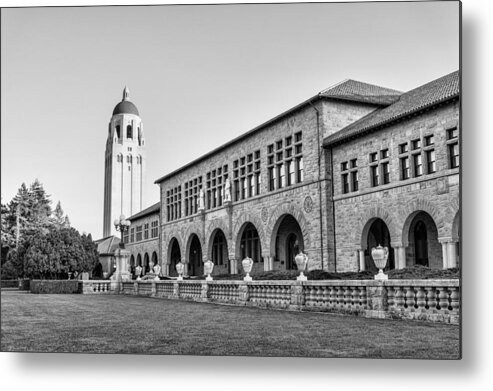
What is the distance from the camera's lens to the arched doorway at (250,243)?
82.9 ft

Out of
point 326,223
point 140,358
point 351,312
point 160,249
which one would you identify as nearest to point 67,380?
point 140,358

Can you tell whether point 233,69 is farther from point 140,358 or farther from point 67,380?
point 67,380

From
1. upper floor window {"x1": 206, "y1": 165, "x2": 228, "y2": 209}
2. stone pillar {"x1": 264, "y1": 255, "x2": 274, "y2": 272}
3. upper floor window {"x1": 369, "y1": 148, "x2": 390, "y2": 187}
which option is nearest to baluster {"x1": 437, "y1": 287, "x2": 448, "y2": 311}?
upper floor window {"x1": 369, "y1": 148, "x2": 390, "y2": 187}

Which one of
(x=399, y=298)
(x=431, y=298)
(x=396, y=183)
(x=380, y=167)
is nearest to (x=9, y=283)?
(x=399, y=298)

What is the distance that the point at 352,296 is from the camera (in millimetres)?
9250

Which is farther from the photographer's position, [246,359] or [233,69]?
[233,69]

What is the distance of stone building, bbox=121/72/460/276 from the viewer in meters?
13.7

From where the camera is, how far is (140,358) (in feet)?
25.2

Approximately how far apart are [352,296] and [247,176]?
48.3 feet

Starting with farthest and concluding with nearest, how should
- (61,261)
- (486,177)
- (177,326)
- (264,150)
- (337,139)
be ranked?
(264,150) < (337,139) < (61,261) < (177,326) < (486,177)

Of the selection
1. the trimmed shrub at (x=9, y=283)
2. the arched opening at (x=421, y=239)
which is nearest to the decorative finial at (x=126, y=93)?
the trimmed shrub at (x=9, y=283)

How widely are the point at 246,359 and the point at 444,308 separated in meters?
2.72

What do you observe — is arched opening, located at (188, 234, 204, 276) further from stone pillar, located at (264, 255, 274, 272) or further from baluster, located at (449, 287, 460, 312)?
baluster, located at (449, 287, 460, 312)

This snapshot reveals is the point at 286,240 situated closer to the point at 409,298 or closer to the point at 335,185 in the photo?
the point at 335,185
